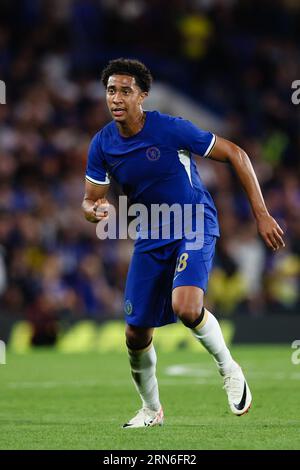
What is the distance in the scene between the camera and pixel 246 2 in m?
20.9

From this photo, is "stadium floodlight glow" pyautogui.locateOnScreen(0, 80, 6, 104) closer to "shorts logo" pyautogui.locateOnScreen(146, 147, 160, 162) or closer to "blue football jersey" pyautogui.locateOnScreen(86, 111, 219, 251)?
"blue football jersey" pyautogui.locateOnScreen(86, 111, 219, 251)

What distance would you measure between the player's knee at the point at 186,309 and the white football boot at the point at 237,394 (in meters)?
0.52

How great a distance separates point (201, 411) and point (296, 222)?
905 cm

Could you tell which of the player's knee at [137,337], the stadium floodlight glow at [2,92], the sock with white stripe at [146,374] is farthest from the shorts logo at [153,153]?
the stadium floodlight glow at [2,92]

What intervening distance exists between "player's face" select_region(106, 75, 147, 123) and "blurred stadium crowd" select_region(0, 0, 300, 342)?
24.7 ft

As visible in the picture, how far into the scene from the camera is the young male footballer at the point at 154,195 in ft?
23.7

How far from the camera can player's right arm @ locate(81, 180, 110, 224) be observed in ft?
23.4

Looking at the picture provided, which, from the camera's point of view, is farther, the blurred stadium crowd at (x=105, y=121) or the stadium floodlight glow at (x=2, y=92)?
the stadium floodlight glow at (x=2, y=92)

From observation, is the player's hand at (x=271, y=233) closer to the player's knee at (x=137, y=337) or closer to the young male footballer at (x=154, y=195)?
the young male footballer at (x=154, y=195)

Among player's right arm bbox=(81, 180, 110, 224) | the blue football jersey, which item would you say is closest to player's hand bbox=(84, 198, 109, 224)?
player's right arm bbox=(81, 180, 110, 224)

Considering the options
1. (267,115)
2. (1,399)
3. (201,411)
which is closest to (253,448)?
(201,411)

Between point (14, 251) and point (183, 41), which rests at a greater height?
point (183, 41)
